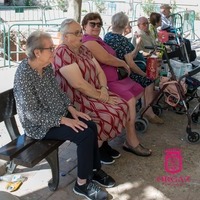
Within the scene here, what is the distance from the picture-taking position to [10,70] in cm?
645

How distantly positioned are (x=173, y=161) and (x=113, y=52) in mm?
1309

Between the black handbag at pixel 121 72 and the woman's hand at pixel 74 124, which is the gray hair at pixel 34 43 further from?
the black handbag at pixel 121 72

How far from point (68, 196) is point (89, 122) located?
0.62 metres

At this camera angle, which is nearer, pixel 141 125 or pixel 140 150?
pixel 140 150

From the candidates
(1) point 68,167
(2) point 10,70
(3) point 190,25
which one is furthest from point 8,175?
(3) point 190,25

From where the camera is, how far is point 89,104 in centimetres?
292

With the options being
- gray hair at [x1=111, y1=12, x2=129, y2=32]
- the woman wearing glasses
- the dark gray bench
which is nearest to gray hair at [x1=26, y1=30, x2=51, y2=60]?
the woman wearing glasses

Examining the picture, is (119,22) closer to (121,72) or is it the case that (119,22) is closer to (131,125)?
(121,72)

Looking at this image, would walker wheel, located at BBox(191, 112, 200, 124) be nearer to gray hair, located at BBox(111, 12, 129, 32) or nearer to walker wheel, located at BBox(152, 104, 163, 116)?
walker wheel, located at BBox(152, 104, 163, 116)


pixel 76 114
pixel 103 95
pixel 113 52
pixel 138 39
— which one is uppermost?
pixel 138 39

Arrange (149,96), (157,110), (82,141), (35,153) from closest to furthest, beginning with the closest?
(35,153) → (82,141) → (149,96) → (157,110)

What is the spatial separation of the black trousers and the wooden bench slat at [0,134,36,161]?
0.16 m

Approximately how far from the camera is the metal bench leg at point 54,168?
8.41 ft

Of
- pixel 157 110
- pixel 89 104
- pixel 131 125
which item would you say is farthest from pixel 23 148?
pixel 157 110
